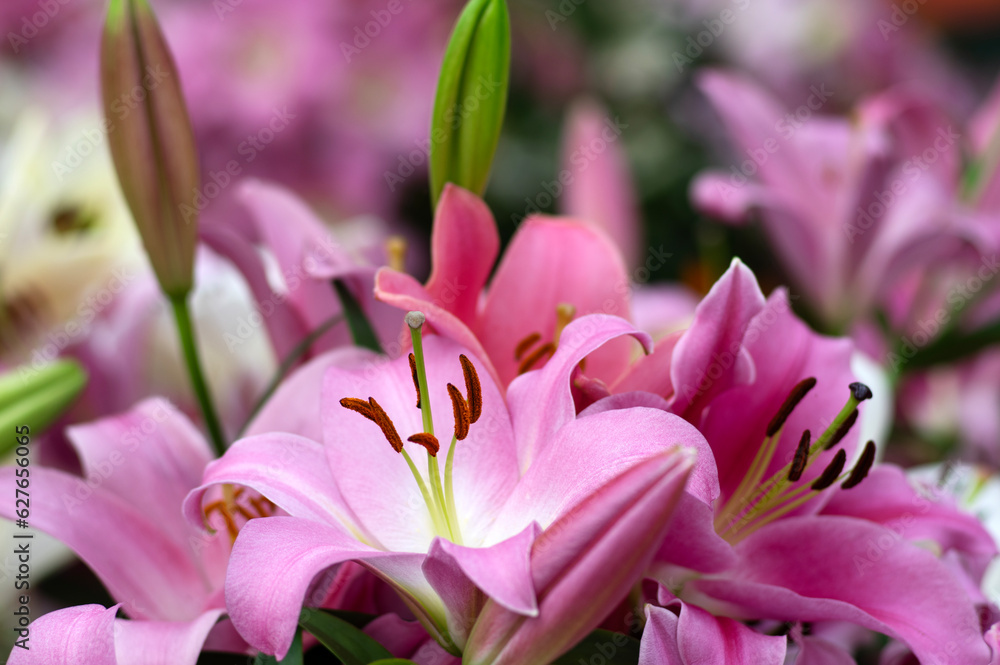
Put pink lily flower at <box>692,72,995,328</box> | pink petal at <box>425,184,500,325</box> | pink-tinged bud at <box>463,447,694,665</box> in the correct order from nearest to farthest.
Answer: pink-tinged bud at <box>463,447,694,665</box>, pink petal at <box>425,184,500,325</box>, pink lily flower at <box>692,72,995,328</box>

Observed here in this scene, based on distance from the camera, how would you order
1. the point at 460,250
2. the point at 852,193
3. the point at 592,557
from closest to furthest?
the point at 592,557
the point at 460,250
the point at 852,193

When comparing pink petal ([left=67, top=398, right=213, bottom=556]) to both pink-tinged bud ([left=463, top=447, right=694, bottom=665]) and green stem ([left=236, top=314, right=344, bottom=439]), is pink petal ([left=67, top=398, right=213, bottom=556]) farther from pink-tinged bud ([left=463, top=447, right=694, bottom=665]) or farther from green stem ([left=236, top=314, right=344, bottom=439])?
pink-tinged bud ([left=463, top=447, right=694, bottom=665])

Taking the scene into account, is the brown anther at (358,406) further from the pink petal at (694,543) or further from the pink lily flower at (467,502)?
the pink petal at (694,543)

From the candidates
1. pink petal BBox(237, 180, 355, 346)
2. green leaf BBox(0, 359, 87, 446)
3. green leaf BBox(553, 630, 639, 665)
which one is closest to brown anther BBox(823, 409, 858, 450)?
green leaf BBox(553, 630, 639, 665)

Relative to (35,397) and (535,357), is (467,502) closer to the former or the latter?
(535,357)

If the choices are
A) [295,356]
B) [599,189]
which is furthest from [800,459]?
[599,189]
